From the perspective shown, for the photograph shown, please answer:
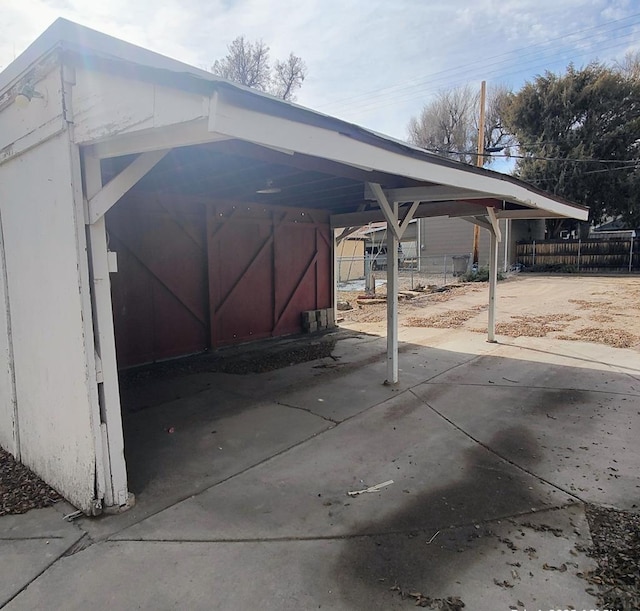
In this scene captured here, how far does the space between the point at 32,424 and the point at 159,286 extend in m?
3.64

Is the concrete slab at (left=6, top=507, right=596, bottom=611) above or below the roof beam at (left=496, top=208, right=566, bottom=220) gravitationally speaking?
below

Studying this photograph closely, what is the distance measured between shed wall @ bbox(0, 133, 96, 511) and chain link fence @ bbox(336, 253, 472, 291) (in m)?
14.5

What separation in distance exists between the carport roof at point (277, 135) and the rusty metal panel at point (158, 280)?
118 centimetres

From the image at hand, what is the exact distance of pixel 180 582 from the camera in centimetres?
215

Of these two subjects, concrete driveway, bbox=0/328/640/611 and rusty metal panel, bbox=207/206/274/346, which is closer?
concrete driveway, bbox=0/328/640/611

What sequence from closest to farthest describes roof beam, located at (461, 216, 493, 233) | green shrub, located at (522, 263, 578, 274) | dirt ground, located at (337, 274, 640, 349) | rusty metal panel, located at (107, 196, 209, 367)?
rusty metal panel, located at (107, 196, 209, 367) < roof beam, located at (461, 216, 493, 233) < dirt ground, located at (337, 274, 640, 349) < green shrub, located at (522, 263, 578, 274)

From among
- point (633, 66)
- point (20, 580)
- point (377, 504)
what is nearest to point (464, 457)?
point (377, 504)

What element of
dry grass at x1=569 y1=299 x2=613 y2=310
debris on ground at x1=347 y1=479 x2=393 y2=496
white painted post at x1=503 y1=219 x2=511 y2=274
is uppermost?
white painted post at x1=503 y1=219 x2=511 y2=274

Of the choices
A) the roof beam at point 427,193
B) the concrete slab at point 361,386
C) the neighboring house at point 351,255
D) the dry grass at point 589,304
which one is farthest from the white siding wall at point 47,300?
the neighboring house at point 351,255

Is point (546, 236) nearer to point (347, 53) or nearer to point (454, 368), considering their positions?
point (347, 53)

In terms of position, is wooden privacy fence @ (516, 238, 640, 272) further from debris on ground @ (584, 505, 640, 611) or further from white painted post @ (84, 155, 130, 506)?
white painted post @ (84, 155, 130, 506)

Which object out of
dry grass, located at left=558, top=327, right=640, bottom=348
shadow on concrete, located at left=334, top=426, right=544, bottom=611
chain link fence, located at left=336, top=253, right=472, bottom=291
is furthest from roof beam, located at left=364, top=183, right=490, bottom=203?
chain link fence, located at left=336, top=253, right=472, bottom=291

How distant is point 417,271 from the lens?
78.9 ft

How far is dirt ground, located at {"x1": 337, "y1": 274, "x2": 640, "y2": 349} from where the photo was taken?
8656mm
